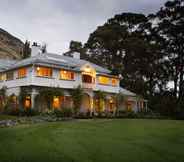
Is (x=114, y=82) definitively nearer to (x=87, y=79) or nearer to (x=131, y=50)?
(x=87, y=79)

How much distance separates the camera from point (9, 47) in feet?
298

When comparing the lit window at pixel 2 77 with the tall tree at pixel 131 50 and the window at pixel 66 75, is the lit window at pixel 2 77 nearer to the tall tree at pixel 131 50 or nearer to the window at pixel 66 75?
the window at pixel 66 75

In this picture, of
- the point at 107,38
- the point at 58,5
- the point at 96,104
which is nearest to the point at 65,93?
the point at 96,104

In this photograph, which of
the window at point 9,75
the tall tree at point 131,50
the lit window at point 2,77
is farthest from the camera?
the tall tree at point 131,50

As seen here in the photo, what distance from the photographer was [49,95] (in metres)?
30.2

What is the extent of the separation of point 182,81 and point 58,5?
26.2 meters

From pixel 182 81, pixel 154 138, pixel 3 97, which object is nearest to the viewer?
pixel 154 138

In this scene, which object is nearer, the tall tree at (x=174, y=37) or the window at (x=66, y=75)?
the window at (x=66, y=75)

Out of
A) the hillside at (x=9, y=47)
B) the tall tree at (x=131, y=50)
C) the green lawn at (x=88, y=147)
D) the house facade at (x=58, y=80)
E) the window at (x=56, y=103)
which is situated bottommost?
the green lawn at (x=88, y=147)

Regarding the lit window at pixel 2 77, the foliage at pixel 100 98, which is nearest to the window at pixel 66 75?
the foliage at pixel 100 98

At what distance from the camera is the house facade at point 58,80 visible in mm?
30844

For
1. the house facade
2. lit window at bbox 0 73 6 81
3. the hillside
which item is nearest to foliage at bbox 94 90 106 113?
the house facade

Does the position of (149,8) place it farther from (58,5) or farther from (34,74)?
(34,74)

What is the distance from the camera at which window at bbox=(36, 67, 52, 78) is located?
102ft
